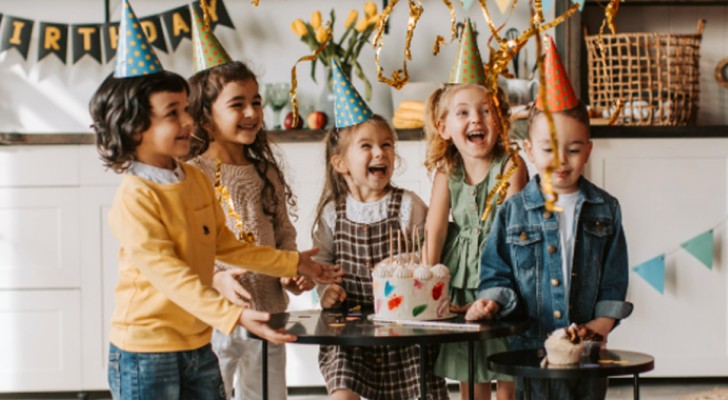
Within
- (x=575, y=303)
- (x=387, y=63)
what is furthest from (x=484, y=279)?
(x=387, y=63)

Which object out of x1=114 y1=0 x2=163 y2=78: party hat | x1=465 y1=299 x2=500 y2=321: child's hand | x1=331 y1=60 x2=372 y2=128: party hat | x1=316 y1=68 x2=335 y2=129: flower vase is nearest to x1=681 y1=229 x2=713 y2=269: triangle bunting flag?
x1=316 y1=68 x2=335 y2=129: flower vase

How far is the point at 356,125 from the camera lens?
227 centimetres

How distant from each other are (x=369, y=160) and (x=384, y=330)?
62 cm

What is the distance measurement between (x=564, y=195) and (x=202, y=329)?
0.71m

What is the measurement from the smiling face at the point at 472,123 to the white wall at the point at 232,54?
1.61 metres

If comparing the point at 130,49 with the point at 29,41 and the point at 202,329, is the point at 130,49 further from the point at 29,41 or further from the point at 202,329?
the point at 29,41

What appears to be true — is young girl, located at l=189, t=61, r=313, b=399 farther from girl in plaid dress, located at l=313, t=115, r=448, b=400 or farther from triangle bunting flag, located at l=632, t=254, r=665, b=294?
triangle bunting flag, located at l=632, t=254, r=665, b=294

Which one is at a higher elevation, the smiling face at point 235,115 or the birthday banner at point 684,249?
the smiling face at point 235,115

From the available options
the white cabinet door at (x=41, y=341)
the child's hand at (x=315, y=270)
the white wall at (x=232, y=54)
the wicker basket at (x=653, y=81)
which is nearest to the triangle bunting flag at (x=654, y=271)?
the wicker basket at (x=653, y=81)

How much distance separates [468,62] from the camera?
2.22 metres

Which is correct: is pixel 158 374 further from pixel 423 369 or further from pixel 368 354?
pixel 368 354

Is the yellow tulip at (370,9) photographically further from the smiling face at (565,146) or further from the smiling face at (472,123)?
the smiling face at (565,146)

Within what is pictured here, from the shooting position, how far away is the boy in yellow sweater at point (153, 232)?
1.57m

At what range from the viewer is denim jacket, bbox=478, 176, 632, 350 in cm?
189
